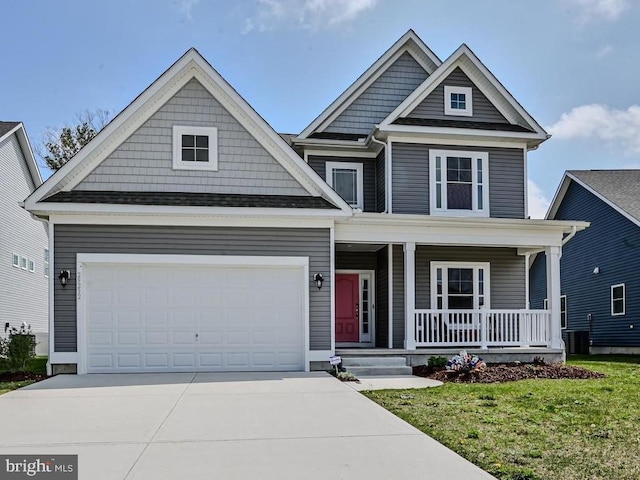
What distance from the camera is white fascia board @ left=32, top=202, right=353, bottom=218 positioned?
12367 millimetres

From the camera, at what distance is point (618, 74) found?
57.4ft

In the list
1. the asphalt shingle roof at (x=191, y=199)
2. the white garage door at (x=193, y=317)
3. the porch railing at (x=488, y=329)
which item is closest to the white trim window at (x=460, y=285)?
the porch railing at (x=488, y=329)

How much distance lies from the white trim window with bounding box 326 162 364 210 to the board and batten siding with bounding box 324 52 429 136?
1000 mm

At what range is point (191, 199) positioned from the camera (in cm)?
1296

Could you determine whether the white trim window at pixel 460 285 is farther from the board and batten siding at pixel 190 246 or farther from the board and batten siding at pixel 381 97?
the board and batten siding at pixel 381 97

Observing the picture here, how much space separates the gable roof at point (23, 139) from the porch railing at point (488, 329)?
1481cm

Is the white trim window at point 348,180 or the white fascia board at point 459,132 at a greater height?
the white fascia board at point 459,132

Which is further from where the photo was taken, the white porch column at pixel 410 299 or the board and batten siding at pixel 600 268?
the board and batten siding at pixel 600 268

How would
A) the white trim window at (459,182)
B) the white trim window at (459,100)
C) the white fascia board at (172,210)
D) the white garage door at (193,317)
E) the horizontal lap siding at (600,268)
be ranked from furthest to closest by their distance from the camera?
the horizontal lap siding at (600,268) < the white trim window at (459,100) < the white trim window at (459,182) < the white garage door at (193,317) < the white fascia board at (172,210)

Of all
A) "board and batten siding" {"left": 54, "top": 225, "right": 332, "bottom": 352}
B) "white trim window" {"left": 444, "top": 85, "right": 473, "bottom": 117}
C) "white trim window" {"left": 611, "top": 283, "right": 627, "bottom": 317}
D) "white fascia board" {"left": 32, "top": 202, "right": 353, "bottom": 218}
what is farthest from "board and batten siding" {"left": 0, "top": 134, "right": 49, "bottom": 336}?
A: "white trim window" {"left": 611, "top": 283, "right": 627, "bottom": 317}

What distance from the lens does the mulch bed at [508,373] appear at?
11898mm

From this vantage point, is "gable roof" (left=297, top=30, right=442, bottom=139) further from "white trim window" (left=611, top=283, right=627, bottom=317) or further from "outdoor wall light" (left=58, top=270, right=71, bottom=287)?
"white trim window" (left=611, top=283, right=627, bottom=317)

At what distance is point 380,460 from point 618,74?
15.5 m

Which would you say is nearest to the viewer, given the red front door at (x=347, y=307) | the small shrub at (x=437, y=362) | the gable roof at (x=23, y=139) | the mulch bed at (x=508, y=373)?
the mulch bed at (x=508, y=373)
